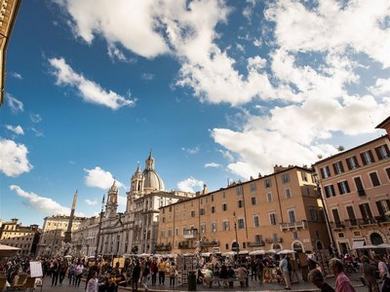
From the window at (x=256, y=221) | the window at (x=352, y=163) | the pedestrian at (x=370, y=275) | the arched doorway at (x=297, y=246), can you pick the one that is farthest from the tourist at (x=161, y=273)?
the window at (x=352, y=163)

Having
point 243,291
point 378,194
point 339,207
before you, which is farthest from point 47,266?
point 378,194

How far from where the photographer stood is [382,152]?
93.4ft

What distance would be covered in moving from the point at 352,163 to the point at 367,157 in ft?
6.17

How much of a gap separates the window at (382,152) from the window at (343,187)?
4887mm

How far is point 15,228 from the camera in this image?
127 meters

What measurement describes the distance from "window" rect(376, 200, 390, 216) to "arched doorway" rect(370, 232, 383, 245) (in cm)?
233

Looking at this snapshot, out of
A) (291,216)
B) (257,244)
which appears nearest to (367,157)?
(291,216)

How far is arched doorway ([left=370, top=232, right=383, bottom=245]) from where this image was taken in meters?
27.2

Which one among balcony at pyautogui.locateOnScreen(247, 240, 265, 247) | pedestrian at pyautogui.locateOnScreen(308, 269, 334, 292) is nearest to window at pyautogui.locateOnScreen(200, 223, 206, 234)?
balcony at pyautogui.locateOnScreen(247, 240, 265, 247)

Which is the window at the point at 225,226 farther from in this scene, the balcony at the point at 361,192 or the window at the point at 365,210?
the balcony at the point at 361,192

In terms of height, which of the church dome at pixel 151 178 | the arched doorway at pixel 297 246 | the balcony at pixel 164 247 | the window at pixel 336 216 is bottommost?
the arched doorway at pixel 297 246

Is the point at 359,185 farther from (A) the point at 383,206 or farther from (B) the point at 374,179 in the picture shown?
(A) the point at 383,206

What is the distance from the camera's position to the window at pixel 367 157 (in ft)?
96.5

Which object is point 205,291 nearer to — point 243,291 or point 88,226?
point 243,291
